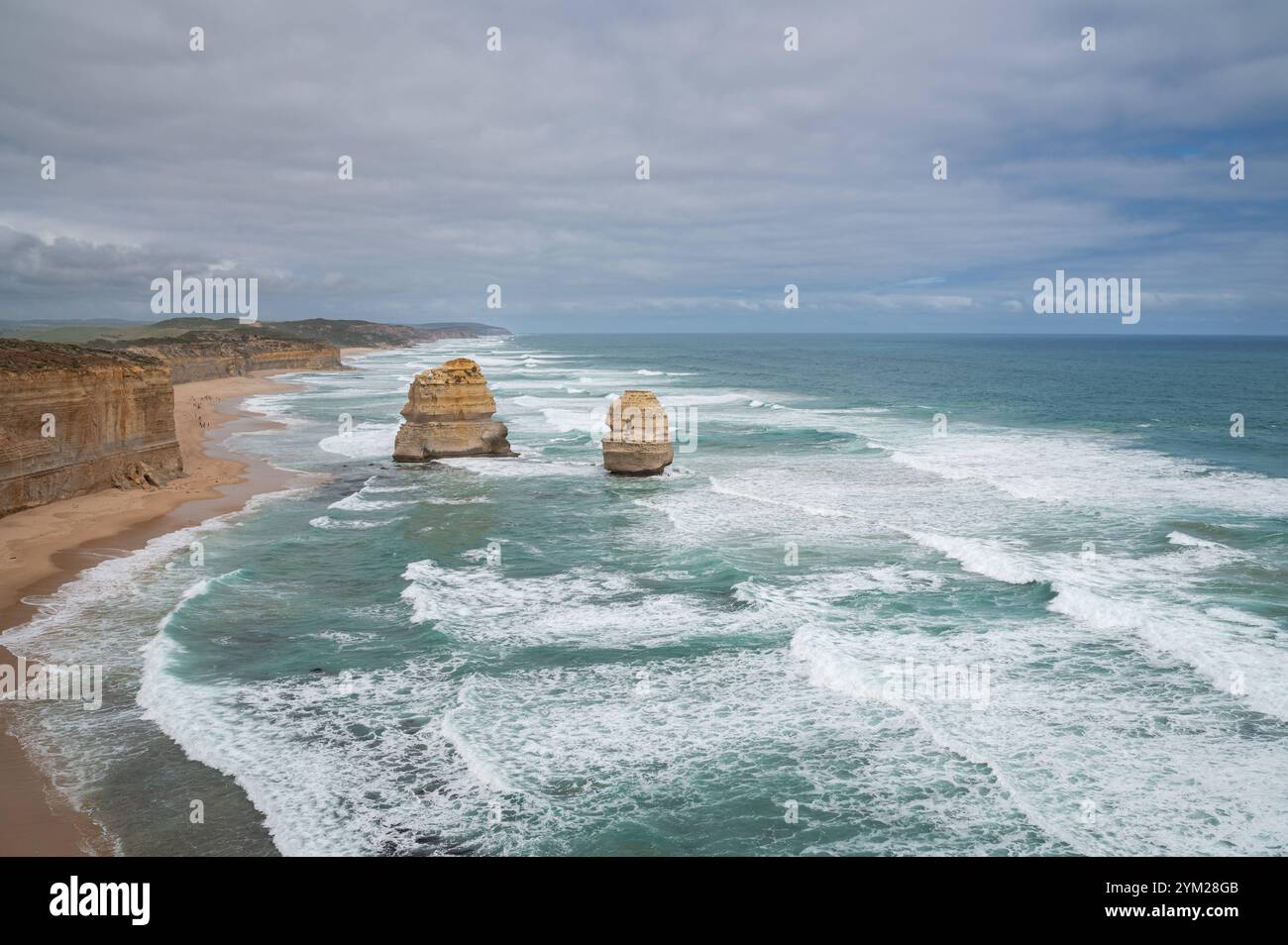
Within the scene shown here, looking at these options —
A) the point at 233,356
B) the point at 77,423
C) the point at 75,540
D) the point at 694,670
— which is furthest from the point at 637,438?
the point at 233,356

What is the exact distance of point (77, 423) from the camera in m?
26.8

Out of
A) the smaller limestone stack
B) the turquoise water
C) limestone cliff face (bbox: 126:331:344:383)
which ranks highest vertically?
limestone cliff face (bbox: 126:331:344:383)

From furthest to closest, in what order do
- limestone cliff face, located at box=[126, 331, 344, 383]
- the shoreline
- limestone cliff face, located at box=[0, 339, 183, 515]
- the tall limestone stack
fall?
limestone cliff face, located at box=[126, 331, 344, 383] < the tall limestone stack < limestone cliff face, located at box=[0, 339, 183, 515] < the shoreline

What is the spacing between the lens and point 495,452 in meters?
36.7

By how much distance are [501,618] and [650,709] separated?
507 centimetres

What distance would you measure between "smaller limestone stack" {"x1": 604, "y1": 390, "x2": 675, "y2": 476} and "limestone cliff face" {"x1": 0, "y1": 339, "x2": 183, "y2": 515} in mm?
15310

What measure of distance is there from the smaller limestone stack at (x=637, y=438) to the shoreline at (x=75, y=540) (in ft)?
38.6

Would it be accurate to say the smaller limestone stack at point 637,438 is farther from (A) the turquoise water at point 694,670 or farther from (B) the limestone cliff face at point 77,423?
(B) the limestone cliff face at point 77,423

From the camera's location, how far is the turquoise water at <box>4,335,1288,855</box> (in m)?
10.6

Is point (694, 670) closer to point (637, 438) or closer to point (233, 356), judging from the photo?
point (637, 438)

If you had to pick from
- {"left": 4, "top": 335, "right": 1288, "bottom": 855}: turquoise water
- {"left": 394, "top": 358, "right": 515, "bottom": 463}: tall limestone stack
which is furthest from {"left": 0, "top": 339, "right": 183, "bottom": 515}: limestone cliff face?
{"left": 394, "top": 358, "right": 515, "bottom": 463}: tall limestone stack

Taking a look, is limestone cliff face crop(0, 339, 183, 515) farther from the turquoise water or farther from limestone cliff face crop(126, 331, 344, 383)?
limestone cliff face crop(126, 331, 344, 383)

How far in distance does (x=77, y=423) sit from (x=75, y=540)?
590 centimetres
